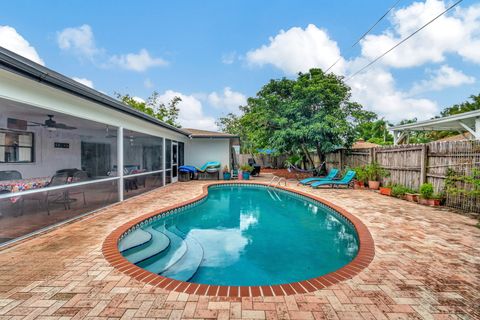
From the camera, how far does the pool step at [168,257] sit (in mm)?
3588

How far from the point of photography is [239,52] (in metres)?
16.5

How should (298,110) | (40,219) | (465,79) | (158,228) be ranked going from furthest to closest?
(465,79) < (298,110) < (158,228) < (40,219)

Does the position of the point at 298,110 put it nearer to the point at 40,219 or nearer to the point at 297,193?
the point at 297,193

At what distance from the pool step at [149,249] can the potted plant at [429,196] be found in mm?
7690

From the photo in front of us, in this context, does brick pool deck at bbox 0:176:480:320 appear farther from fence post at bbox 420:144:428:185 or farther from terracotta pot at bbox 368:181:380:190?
terracotta pot at bbox 368:181:380:190

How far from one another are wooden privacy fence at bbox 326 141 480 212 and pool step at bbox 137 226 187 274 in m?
7.19

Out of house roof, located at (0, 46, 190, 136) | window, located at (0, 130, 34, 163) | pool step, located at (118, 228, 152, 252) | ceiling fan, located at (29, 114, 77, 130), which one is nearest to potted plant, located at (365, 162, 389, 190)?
pool step, located at (118, 228, 152, 252)

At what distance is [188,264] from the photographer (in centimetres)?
381

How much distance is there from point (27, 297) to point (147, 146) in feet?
32.6

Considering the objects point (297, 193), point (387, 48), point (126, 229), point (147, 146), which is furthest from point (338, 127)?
point (126, 229)

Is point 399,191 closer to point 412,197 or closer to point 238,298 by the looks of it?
point 412,197

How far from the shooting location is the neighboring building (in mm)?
4012

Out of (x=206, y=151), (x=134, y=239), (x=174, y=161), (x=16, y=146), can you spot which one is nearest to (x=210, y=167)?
(x=206, y=151)

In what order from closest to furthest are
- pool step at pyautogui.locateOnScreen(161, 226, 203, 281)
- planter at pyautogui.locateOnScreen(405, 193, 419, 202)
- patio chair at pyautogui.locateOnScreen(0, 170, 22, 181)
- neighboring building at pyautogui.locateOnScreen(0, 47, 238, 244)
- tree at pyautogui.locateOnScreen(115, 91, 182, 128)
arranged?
pool step at pyautogui.locateOnScreen(161, 226, 203, 281), neighboring building at pyautogui.locateOnScreen(0, 47, 238, 244), patio chair at pyautogui.locateOnScreen(0, 170, 22, 181), planter at pyautogui.locateOnScreen(405, 193, 419, 202), tree at pyautogui.locateOnScreen(115, 91, 182, 128)
